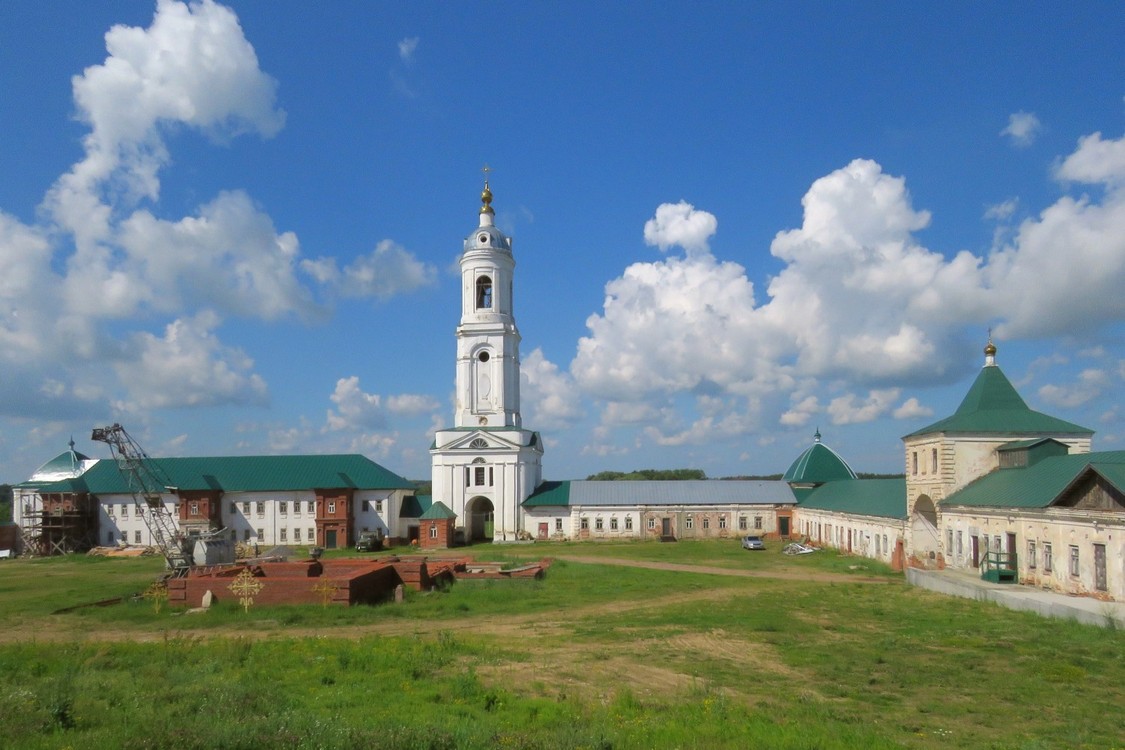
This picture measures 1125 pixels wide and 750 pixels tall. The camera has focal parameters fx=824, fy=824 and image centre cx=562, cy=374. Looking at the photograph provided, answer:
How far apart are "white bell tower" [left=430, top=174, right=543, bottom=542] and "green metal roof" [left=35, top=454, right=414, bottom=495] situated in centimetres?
429

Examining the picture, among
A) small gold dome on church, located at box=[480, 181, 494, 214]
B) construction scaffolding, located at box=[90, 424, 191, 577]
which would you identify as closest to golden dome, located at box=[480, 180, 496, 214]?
small gold dome on church, located at box=[480, 181, 494, 214]

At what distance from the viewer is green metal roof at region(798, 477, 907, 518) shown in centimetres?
3709

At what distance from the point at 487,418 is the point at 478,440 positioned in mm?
2181

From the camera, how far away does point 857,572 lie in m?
34.3

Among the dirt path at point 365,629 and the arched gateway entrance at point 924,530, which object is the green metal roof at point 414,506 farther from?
the dirt path at point 365,629

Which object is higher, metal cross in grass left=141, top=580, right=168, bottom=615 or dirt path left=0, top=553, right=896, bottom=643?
metal cross in grass left=141, top=580, right=168, bottom=615

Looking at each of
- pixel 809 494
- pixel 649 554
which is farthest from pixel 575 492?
pixel 809 494

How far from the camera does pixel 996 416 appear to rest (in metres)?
33.2

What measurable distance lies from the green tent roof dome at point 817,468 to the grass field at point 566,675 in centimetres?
3030

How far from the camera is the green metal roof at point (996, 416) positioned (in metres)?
32.4

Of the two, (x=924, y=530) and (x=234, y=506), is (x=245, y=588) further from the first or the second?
(x=234, y=506)

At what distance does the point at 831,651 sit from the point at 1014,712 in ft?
15.7

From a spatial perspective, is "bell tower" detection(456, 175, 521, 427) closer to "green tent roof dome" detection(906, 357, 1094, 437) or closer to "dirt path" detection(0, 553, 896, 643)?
"green tent roof dome" detection(906, 357, 1094, 437)

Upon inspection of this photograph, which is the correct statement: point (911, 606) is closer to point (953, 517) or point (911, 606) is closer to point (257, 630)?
point (953, 517)
